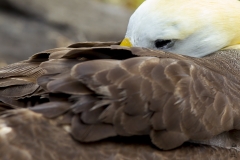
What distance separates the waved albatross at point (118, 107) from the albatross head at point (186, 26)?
22.5 inches

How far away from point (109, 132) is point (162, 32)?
125 cm

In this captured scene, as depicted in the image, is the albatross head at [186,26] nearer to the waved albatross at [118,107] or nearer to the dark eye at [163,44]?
the dark eye at [163,44]

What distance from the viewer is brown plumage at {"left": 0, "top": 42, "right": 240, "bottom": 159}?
2.83 meters

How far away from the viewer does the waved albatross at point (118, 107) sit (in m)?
2.83

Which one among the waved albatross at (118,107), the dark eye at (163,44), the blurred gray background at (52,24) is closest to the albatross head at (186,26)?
the dark eye at (163,44)

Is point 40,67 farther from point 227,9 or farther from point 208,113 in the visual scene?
point 227,9

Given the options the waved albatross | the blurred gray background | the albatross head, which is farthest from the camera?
the blurred gray background

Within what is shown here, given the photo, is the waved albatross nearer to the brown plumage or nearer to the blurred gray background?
the brown plumage

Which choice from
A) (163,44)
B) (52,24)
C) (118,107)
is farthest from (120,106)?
(52,24)

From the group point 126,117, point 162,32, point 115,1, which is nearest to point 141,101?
point 126,117

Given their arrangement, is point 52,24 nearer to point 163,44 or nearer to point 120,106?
point 163,44

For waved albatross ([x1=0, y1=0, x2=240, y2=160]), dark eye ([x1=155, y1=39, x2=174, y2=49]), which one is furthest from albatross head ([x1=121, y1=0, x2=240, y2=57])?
waved albatross ([x1=0, y1=0, x2=240, y2=160])

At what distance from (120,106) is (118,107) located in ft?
0.04

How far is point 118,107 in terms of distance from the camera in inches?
115
